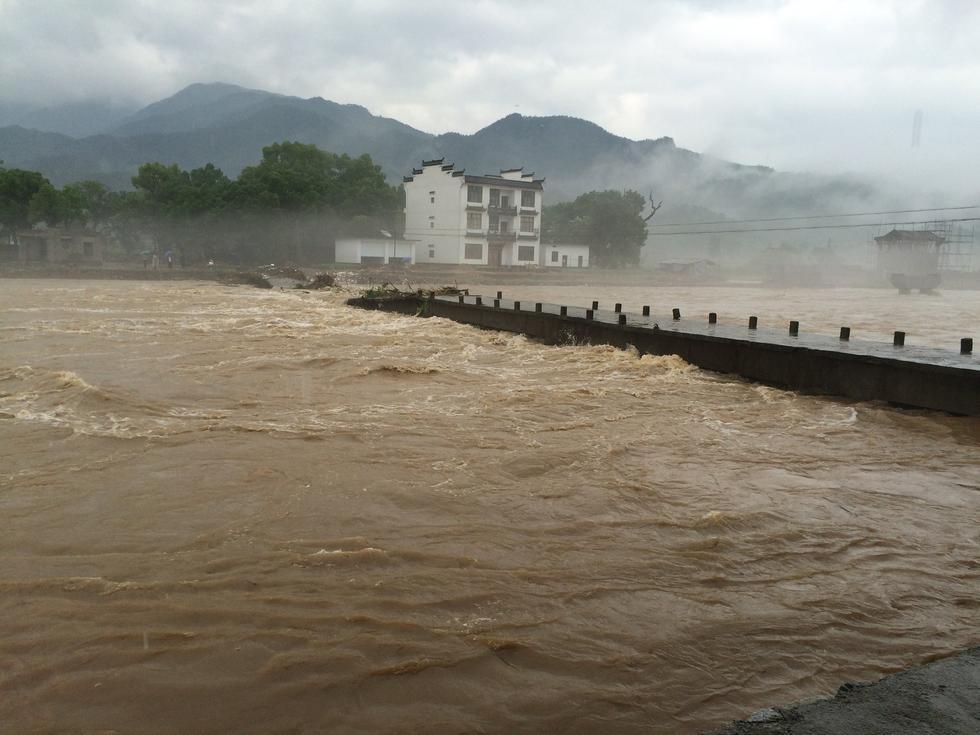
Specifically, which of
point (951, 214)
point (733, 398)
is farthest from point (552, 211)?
point (951, 214)

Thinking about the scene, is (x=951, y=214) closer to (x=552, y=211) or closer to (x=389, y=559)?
(x=552, y=211)

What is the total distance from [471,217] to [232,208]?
58.4ft

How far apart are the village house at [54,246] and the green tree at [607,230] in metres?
35.8

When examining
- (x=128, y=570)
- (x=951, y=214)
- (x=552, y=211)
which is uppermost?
(x=951, y=214)

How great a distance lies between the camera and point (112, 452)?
7566 millimetres

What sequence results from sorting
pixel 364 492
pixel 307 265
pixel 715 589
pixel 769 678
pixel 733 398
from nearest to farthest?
pixel 769 678 < pixel 715 589 < pixel 364 492 < pixel 733 398 < pixel 307 265

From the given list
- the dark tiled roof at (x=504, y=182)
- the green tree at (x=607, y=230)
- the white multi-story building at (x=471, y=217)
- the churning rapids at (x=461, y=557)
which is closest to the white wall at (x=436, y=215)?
the white multi-story building at (x=471, y=217)

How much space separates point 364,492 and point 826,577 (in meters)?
3.70

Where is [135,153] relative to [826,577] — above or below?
above

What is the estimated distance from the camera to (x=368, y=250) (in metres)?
54.2

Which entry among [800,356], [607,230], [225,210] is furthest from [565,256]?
[800,356]

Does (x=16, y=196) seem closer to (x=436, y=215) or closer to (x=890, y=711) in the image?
(x=436, y=215)

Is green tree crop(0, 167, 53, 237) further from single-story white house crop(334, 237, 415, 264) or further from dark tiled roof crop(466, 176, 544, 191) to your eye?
dark tiled roof crop(466, 176, 544, 191)

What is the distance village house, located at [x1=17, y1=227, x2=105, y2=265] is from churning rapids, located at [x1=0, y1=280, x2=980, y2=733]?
43729 mm
